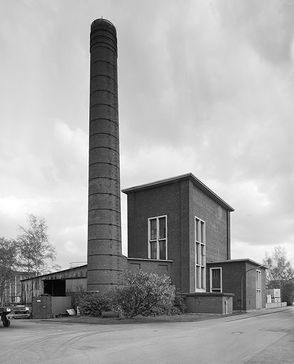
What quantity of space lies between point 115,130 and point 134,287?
16.3 m

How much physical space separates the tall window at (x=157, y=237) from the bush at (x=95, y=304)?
45.5ft

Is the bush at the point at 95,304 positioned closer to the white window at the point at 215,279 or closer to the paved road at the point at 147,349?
the paved road at the point at 147,349

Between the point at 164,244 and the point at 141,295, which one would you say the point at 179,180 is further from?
the point at 141,295

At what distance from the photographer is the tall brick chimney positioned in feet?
134

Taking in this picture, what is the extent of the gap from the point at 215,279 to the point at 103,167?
21.7 metres

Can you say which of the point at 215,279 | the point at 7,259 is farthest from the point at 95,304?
the point at 7,259

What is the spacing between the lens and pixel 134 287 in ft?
111

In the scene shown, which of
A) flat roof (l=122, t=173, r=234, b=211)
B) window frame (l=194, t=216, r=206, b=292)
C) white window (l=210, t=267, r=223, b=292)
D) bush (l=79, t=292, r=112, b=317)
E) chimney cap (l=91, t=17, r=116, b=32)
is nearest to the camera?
bush (l=79, t=292, r=112, b=317)

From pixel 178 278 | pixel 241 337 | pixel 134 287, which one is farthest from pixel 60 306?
pixel 241 337

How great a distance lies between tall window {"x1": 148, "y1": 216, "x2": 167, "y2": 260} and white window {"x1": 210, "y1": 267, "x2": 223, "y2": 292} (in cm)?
784

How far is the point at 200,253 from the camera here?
53.0m

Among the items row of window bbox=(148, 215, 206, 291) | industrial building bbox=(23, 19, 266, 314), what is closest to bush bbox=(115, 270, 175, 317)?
industrial building bbox=(23, 19, 266, 314)

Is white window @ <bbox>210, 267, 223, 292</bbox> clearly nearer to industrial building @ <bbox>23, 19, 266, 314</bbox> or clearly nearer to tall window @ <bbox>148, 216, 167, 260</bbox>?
industrial building @ <bbox>23, 19, 266, 314</bbox>

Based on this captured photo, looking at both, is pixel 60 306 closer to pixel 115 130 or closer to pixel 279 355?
pixel 115 130
